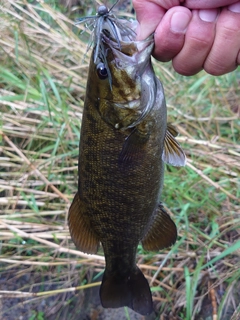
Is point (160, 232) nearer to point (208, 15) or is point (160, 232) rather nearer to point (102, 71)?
point (102, 71)

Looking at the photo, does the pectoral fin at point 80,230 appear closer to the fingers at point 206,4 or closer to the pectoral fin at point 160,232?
the pectoral fin at point 160,232

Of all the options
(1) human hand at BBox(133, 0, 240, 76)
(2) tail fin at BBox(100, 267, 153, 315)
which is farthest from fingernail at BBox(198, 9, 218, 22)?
(2) tail fin at BBox(100, 267, 153, 315)

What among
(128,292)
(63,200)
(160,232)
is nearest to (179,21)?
(160,232)

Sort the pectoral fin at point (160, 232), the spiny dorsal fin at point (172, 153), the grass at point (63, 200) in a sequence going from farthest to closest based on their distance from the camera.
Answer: the grass at point (63, 200) < the pectoral fin at point (160, 232) < the spiny dorsal fin at point (172, 153)

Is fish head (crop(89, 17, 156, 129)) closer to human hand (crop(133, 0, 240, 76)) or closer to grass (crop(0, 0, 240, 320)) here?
human hand (crop(133, 0, 240, 76))

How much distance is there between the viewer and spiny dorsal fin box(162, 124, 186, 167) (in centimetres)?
130

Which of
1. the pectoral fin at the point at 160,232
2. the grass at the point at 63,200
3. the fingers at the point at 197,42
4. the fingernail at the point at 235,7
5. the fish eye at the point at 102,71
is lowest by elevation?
the grass at the point at 63,200

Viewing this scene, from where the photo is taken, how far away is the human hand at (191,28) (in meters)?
1.10

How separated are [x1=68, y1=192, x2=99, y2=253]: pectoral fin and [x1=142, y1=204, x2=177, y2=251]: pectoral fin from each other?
0.68 feet

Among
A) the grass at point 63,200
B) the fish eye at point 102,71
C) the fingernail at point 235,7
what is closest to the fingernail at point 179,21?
the fingernail at point 235,7

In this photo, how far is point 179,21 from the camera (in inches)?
43.3

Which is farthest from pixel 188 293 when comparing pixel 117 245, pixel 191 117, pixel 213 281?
pixel 191 117

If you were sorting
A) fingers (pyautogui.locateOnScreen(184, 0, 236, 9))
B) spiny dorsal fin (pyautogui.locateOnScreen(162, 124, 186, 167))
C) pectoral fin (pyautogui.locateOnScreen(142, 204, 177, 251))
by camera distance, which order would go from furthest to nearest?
pectoral fin (pyautogui.locateOnScreen(142, 204, 177, 251)) < spiny dorsal fin (pyautogui.locateOnScreen(162, 124, 186, 167)) < fingers (pyautogui.locateOnScreen(184, 0, 236, 9))

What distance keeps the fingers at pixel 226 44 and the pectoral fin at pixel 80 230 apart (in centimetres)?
62
